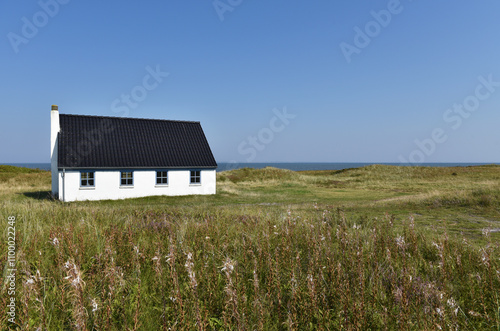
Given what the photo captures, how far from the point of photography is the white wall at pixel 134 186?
25625 mm

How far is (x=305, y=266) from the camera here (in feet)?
15.2

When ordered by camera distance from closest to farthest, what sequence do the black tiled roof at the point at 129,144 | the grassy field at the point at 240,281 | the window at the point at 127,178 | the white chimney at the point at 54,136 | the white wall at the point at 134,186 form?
the grassy field at the point at 240,281 → the white wall at the point at 134,186 → the black tiled roof at the point at 129,144 → the window at the point at 127,178 → the white chimney at the point at 54,136

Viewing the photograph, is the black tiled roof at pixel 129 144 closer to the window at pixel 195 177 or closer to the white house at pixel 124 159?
the white house at pixel 124 159

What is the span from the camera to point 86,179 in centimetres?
2648

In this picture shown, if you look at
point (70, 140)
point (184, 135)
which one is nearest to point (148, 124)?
point (184, 135)

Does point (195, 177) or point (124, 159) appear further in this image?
point (195, 177)

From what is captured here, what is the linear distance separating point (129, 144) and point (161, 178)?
460cm

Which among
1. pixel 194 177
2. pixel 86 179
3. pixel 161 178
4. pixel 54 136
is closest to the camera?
pixel 86 179

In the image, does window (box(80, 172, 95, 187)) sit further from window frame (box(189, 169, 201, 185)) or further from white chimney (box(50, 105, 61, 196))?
window frame (box(189, 169, 201, 185))

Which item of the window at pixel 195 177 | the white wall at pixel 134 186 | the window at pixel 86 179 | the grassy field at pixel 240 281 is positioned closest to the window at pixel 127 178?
the white wall at pixel 134 186

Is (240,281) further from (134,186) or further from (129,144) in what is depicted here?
(129,144)

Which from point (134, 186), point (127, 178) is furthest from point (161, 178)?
point (127, 178)

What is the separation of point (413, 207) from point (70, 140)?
2747cm

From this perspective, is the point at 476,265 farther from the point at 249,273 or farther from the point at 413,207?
the point at 413,207
